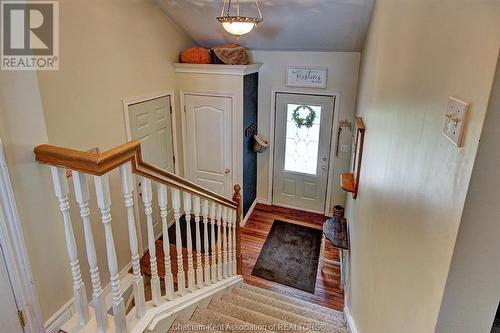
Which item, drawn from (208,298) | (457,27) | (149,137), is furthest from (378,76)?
(149,137)

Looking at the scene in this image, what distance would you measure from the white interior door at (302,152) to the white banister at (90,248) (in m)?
3.75

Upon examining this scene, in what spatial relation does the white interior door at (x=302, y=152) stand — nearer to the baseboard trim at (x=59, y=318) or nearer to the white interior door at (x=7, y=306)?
the baseboard trim at (x=59, y=318)

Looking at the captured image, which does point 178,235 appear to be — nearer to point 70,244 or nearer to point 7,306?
point 70,244

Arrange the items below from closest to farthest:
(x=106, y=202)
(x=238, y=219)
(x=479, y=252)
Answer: (x=479, y=252), (x=106, y=202), (x=238, y=219)

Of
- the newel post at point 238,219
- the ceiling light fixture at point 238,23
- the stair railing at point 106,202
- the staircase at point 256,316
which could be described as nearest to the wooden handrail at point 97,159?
the stair railing at point 106,202

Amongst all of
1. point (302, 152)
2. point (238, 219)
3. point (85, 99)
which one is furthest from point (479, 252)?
point (302, 152)

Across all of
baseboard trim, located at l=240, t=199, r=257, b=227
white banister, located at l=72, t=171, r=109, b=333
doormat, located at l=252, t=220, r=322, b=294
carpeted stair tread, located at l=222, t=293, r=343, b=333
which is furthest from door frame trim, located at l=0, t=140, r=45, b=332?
baseboard trim, located at l=240, t=199, r=257, b=227

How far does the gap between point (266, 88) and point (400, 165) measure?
135 inches

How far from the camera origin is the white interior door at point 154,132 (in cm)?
343

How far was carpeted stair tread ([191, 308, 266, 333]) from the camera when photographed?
1984 millimetres

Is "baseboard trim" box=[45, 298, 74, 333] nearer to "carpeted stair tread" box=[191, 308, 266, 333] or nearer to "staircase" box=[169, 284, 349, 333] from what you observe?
"staircase" box=[169, 284, 349, 333]

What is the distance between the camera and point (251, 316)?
7.56ft

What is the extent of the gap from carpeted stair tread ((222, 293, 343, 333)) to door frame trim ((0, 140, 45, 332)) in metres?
1.47

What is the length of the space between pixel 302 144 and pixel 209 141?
4.75ft
